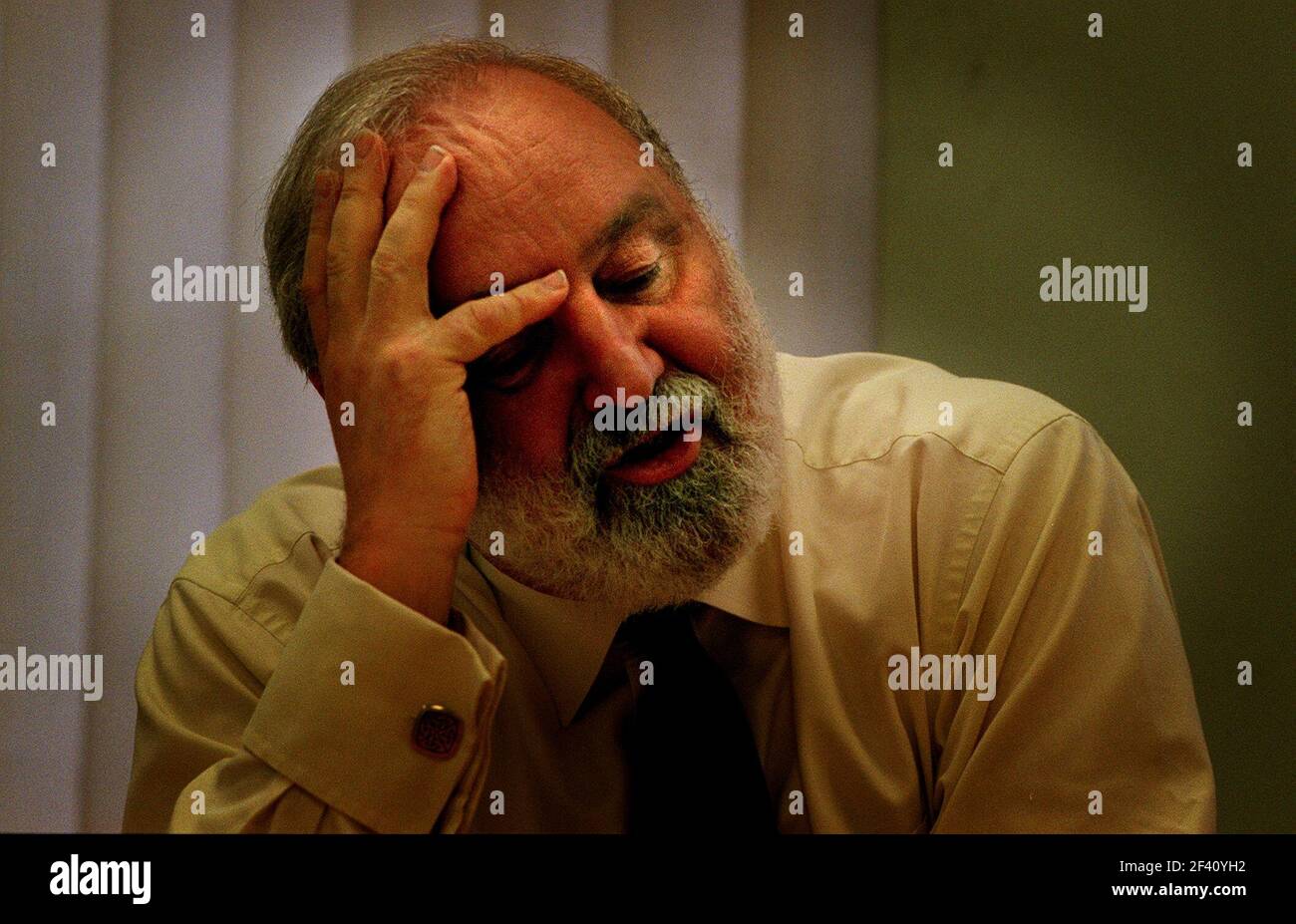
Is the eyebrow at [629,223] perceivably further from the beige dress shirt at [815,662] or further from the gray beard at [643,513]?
the beige dress shirt at [815,662]

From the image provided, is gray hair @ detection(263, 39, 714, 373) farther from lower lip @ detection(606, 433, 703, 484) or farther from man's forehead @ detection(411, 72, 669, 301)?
lower lip @ detection(606, 433, 703, 484)

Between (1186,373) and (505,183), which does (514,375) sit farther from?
(1186,373)

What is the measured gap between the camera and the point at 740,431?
1.29 metres

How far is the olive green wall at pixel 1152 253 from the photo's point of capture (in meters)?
1.38

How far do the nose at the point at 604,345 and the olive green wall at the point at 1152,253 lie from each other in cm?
28

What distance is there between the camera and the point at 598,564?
4.21ft

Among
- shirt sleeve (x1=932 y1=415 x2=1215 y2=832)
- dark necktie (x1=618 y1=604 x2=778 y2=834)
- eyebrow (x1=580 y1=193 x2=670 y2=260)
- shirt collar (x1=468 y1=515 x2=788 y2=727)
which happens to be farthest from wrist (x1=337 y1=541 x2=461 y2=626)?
shirt sleeve (x1=932 y1=415 x2=1215 y2=832)

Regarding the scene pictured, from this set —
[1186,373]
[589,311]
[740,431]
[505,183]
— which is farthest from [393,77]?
[1186,373]

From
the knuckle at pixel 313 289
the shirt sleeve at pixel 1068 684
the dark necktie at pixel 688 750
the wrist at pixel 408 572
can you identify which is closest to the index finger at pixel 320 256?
the knuckle at pixel 313 289

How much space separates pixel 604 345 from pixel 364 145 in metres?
0.30

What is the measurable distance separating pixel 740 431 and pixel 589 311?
0.63 ft

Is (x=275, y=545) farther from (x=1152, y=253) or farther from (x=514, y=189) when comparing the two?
(x=1152, y=253)

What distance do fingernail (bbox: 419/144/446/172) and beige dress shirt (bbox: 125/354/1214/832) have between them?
335mm

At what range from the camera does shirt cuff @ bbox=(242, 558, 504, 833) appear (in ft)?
3.99
